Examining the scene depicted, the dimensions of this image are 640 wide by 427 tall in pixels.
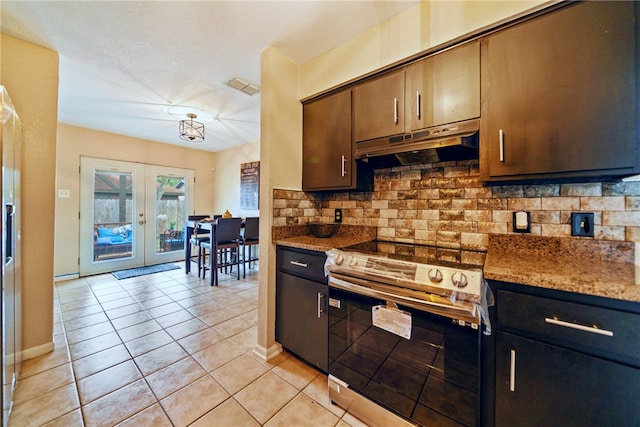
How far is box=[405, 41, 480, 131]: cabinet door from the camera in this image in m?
1.40

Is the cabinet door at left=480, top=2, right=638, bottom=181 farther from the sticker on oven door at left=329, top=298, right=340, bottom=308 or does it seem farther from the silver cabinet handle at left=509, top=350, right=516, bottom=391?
the sticker on oven door at left=329, top=298, right=340, bottom=308

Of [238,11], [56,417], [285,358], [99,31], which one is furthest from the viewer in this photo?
[285,358]

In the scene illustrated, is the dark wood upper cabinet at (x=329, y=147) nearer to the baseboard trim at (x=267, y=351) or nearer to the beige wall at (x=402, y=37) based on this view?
the beige wall at (x=402, y=37)

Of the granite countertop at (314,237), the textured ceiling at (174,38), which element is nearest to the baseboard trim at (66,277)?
the textured ceiling at (174,38)

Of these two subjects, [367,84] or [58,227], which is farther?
[58,227]

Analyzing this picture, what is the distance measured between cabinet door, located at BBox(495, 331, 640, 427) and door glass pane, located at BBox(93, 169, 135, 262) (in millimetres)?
5554

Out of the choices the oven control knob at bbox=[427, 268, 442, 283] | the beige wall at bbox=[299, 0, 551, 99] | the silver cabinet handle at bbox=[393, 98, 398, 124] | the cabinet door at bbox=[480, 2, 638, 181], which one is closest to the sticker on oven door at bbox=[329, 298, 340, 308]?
the oven control knob at bbox=[427, 268, 442, 283]

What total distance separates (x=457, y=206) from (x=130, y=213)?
17.5ft

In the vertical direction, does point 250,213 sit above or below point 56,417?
above

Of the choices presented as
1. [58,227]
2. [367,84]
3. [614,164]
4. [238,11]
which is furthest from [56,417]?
[58,227]

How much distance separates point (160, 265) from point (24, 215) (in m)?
3.20

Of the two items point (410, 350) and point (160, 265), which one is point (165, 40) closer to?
point (410, 350)

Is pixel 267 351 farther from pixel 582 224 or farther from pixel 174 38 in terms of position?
pixel 174 38

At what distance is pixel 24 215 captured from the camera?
1.85m
